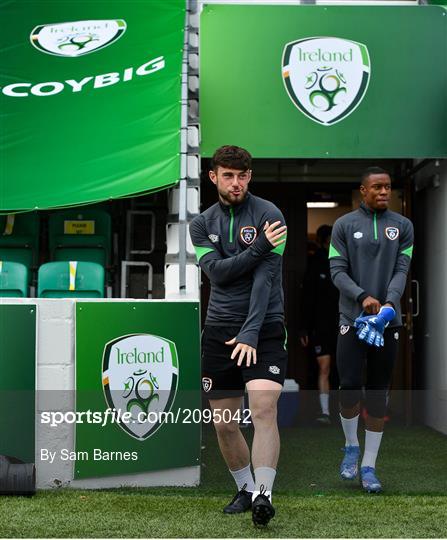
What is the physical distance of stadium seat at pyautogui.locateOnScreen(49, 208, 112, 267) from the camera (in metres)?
7.58

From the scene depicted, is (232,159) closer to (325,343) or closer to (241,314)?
(241,314)

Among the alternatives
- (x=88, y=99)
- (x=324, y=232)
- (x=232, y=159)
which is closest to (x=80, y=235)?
(x=88, y=99)

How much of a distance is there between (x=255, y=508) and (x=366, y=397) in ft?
4.59

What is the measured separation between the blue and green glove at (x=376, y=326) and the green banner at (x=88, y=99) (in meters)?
1.90

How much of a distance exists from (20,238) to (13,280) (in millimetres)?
918

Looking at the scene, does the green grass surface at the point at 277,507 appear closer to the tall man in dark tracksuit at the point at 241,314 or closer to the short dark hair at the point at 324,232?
the tall man in dark tracksuit at the point at 241,314

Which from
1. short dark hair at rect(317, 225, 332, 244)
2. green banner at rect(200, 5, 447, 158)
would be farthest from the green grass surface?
short dark hair at rect(317, 225, 332, 244)

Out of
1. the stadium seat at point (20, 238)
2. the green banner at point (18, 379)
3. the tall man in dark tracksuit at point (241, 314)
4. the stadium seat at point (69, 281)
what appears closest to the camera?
the tall man in dark tracksuit at point (241, 314)

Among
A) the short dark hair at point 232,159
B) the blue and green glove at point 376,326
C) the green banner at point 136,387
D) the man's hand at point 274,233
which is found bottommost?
the green banner at point 136,387

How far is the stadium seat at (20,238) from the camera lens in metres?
7.70

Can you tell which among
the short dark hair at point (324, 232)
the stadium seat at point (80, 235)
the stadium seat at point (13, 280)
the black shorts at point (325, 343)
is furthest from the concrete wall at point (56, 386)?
the short dark hair at point (324, 232)

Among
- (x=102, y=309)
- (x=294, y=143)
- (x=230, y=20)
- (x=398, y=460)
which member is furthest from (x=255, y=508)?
(x=230, y=20)

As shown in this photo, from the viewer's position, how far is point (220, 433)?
4270 millimetres

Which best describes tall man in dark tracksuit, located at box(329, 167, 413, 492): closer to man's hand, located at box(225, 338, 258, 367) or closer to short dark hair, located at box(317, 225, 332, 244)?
man's hand, located at box(225, 338, 258, 367)
